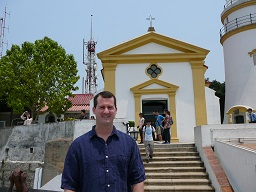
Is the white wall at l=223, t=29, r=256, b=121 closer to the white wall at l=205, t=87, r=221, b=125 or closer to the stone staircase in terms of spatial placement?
the white wall at l=205, t=87, r=221, b=125

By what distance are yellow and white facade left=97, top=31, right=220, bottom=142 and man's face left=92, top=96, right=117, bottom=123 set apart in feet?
43.1

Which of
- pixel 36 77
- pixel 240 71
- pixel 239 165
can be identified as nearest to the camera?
pixel 239 165

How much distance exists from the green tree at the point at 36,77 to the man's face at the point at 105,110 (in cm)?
2005

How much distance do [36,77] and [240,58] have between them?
15.5 m

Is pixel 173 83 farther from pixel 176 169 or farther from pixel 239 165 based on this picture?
pixel 239 165

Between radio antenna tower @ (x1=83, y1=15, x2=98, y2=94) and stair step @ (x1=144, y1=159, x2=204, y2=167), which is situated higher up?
radio antenna tower @ (x1=83, y1=15, x2=98, y2=94)

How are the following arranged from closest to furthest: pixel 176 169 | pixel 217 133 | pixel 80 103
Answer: pixel 176 169, pixel 217 133, pixel 80 103

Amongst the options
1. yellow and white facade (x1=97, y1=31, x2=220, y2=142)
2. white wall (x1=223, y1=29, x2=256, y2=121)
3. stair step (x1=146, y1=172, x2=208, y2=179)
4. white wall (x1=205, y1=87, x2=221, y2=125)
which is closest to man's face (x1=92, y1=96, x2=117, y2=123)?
stair step (x1=146, y1=172, x2=208, y2=179)

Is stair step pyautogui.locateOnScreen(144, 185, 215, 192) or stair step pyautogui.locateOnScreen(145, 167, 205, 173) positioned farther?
stair step pyautogui.locateOnScreen(145, 167, 205, 173)

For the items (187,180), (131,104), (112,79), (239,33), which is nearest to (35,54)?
(112,79)

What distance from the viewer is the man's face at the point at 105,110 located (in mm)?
2754

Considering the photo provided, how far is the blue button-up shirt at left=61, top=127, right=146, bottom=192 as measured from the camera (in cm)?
260

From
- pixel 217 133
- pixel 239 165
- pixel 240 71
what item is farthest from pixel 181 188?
pixel 240 71

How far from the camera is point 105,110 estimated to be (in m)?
2.75
